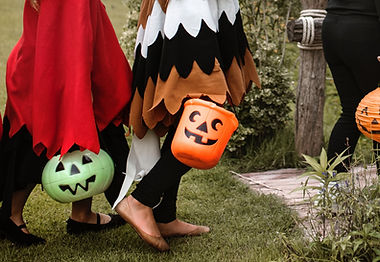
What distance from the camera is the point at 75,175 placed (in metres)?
2.44

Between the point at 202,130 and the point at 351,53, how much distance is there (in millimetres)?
1154

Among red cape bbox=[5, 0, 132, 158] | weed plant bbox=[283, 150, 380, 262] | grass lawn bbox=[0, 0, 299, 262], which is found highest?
red cape bbox=[5, 0, 132, 158]

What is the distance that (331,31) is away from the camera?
9.89 feet

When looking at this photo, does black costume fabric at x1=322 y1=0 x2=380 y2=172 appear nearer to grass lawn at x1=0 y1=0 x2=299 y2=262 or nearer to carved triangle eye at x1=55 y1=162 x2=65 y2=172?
grass lawn at x1=0 y1=0 x2=299 y2=262

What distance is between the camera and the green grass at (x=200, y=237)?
2.69 meters

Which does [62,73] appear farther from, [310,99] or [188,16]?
[310,99]

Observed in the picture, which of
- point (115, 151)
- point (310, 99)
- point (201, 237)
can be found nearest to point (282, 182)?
point (310, 99)

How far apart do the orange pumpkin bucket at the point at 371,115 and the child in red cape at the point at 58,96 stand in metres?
1.13

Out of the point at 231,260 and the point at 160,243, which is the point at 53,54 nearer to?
Answer: the point at 160,243

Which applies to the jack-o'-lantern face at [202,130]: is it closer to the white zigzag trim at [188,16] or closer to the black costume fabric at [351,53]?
the white zigzag trim at [188,16]

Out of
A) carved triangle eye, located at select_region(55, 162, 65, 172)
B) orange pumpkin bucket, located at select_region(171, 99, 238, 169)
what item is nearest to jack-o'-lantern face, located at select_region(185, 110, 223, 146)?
orange pumpkin bucket, located at select_region(171, 99, 238, 169)

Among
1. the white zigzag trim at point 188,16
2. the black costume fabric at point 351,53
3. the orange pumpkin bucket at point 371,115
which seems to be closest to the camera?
the white zigzag trim at point 188,16

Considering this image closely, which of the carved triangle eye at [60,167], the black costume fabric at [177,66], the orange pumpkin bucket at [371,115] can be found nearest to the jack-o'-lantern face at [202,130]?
the black costume fabric at [177,66]

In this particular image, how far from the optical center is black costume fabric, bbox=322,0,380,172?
2896 mm
